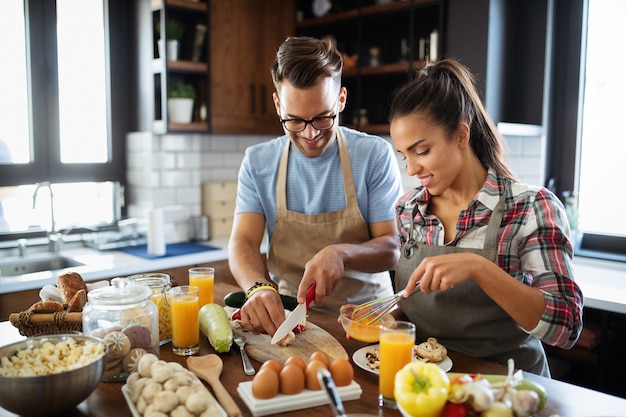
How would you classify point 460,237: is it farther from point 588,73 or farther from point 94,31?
point 94,31

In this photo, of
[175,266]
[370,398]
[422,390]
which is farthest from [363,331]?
[175,266]

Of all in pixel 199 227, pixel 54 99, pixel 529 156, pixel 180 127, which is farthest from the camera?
pixel 199 227

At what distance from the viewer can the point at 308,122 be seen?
6.95 feet

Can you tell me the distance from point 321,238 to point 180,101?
1.88 m

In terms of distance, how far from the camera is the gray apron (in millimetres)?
1775

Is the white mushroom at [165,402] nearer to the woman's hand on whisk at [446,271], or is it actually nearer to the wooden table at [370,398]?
the wooden table at [370,398]

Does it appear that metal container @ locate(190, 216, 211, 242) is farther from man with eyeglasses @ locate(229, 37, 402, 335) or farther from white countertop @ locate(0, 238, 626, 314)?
man with eyeglasses @ locate(229, 37, 402, 335)

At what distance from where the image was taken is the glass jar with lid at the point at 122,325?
146cm

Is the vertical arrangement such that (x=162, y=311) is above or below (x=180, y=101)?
below

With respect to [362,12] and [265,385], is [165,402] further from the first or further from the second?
[362,12]

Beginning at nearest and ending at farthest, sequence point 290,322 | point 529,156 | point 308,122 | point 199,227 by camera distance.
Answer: point 290,322
point 308,122
point 529,156
point 199,227

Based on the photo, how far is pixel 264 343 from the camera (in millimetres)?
1684

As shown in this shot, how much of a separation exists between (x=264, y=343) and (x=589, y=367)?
198 centimetres

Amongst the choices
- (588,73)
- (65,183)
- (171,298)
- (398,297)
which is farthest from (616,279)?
(65,183)
